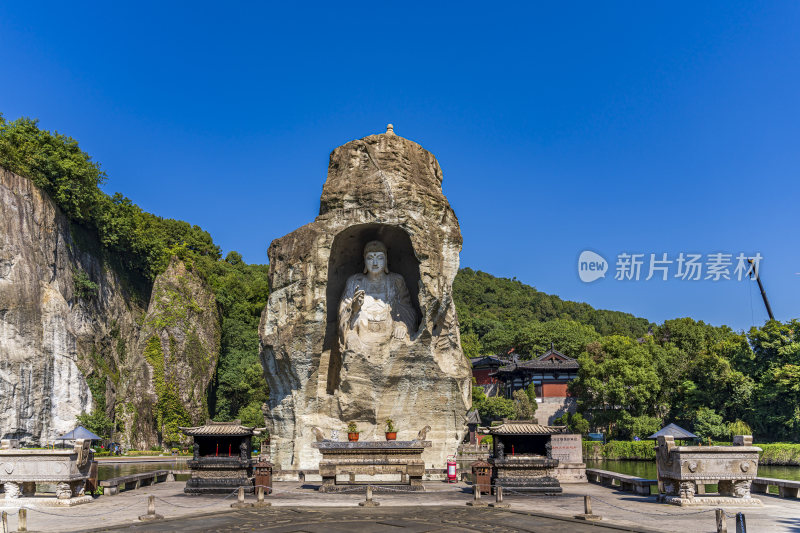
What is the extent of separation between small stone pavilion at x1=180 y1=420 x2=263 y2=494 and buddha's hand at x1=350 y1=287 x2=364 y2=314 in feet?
20.9

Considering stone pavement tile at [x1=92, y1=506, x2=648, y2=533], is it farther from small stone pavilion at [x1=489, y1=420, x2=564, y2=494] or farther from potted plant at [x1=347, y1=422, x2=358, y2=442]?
potted plant at [x1=347, y1=422, x2=358, y2=442]

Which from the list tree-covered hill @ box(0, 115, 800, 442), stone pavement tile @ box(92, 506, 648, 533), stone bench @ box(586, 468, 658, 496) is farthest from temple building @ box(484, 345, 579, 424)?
stone pavement tile @ box(92, 506, 648, 533)

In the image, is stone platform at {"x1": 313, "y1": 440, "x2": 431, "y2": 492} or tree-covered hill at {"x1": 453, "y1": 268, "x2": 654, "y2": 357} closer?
stone platform at {"x1": 313, "y1": 440, "x2": 431, "y2": 492}

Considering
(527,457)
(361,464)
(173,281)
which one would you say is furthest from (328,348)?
(173,281)

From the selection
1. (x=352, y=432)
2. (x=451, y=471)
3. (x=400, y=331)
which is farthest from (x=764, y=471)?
(x=352, y=432)

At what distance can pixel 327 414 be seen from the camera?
22953 millimetres

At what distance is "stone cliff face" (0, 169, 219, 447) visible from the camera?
117 feet

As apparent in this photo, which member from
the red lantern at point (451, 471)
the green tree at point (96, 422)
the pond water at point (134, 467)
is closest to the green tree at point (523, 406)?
the pond water at point (134, 467)

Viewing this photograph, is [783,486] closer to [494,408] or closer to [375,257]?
[375,257]

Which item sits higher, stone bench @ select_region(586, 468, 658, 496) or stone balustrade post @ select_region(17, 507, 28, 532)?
stone balustrade post @ select_region(17, 507, 28, 532)

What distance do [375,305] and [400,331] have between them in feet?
4.52

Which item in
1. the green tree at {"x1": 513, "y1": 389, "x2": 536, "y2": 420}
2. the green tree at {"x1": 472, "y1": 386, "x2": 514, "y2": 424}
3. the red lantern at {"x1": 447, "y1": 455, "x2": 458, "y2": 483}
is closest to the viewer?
the red lantern at {"x1": 447, "y1": 455, "x2": 458, "y2": 483}

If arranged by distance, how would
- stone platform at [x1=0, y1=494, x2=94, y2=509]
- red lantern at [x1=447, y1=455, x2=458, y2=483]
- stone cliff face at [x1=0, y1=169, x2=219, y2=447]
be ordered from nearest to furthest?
stone platform at [x1=0, y1=494, x2=94, y2=509] → red lantern at [x1=447, y1=455, x2=458, y2=483] → stone cliff face at [x1=0, y1=169, x2=219, y2=447]

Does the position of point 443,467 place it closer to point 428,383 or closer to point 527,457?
point 428,383
